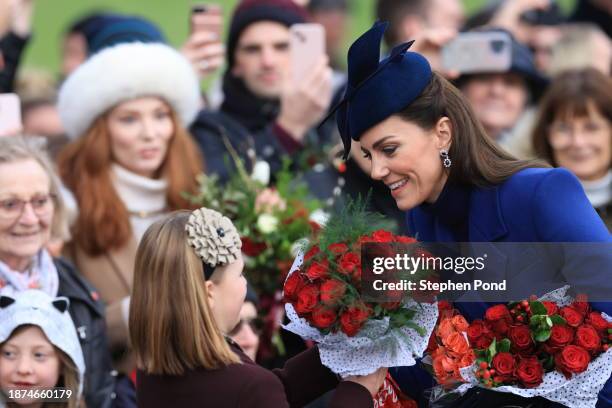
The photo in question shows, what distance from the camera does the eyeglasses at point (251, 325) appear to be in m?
5.27

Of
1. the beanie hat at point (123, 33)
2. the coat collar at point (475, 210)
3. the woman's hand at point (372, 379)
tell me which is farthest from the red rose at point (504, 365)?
the beanie hat at point (123, 33)

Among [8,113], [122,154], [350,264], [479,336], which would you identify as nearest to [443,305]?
[479,336]

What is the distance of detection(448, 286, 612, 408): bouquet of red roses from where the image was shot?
12.4ft

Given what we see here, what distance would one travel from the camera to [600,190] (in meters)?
6.41

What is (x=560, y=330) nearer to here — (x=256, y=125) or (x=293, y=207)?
(x=293, y=207)

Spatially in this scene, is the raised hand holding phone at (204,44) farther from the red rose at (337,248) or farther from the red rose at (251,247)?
the red rose at (337,248)

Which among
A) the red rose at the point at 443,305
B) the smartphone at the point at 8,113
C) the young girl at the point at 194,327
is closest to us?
the young girl at the point at 194,327

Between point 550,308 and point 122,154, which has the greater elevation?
point 550,308

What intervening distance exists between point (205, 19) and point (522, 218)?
365 centimetres

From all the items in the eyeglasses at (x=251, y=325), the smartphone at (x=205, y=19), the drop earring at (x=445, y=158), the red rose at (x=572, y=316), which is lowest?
the eyeglasses at (x=251, y=325)

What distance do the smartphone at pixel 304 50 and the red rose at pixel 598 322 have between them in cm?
322

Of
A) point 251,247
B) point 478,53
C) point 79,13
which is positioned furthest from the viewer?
point 79,13

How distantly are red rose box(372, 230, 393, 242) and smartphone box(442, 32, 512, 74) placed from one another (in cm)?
341

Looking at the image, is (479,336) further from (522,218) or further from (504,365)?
(522,218)
